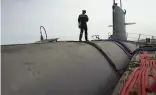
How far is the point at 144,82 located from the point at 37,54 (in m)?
1.58

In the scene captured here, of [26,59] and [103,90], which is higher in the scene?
[26,59]

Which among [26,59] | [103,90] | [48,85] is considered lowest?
[103,90]

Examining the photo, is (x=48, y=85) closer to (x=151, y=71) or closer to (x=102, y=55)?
(x=151, y=71)

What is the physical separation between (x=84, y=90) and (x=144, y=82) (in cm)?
91

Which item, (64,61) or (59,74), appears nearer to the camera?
(59,74)

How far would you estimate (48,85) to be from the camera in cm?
279

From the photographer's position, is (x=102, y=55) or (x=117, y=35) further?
(x=117, y=35)

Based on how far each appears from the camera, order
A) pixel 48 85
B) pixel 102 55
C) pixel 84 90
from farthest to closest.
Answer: pixel 102 55, pixel 84 90, pixel 48 85

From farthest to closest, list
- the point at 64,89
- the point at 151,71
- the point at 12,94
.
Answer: the point at 151,71
the point at 64,89
the point at 12,94

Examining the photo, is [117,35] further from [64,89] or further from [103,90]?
[64,89]

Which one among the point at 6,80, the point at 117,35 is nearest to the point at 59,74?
the point at 6,80

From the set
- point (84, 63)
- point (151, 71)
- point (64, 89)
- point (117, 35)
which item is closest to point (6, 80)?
point (64, 89)

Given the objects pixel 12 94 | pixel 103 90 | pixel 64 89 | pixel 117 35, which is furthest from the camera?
pixel 117 35

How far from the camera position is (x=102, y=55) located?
17.4ft
